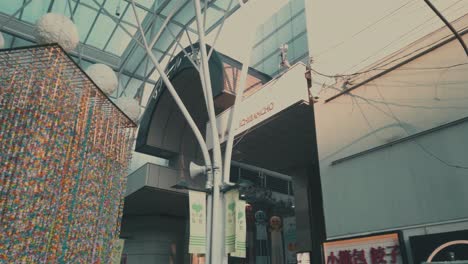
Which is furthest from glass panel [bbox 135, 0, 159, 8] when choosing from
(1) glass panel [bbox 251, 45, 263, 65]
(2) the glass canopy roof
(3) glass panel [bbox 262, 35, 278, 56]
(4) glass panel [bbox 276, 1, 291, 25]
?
(4) glass panel [bbox 276, 1, 291, 25]

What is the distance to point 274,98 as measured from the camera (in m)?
11.9

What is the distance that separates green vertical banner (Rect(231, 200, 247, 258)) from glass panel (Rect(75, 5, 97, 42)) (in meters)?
21.5

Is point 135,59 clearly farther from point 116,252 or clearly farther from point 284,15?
point 116,252

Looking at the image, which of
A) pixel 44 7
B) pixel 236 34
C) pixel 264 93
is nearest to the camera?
pixel 264 93

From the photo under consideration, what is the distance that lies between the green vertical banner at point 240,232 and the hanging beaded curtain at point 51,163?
6968mm

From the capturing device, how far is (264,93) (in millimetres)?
12484

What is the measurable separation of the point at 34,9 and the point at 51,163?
17.8 meters

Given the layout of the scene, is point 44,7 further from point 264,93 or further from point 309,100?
point 309,100

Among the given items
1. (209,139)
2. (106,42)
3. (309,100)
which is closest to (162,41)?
(106,42)

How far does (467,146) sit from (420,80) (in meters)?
1.96

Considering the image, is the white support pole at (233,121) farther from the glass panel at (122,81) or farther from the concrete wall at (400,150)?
the glass panel at (122,81)

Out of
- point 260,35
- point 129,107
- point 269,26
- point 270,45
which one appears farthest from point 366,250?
point 260,35

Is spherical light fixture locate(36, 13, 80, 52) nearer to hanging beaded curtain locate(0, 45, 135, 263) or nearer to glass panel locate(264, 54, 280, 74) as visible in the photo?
hanging beaded curtain locate(0, 45, 135, 263)

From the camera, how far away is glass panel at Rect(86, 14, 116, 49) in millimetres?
26469
